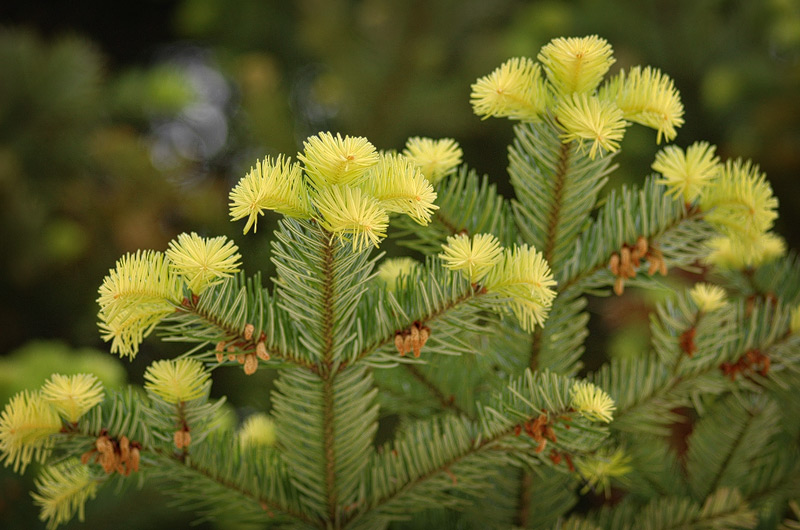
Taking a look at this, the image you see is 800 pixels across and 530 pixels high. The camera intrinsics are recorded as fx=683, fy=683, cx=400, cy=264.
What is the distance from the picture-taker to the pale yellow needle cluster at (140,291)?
57cm

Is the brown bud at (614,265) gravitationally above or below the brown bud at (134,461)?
above

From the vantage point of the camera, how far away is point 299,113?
98.3 inches

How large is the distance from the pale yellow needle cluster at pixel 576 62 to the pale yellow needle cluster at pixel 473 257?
20cm

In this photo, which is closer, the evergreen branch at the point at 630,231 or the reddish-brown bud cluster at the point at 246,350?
the reddish-brown bud cluster at the point at 246,350

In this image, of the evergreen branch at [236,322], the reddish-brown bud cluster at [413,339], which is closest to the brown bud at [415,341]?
the reddish-brown bud cluster at [413,339]

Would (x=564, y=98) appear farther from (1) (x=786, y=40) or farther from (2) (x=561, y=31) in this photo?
(2) (x=561, y=31)

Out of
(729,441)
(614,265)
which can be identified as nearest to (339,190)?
(614,265)

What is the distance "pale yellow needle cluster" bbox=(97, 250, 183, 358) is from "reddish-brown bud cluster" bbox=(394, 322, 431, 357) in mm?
201

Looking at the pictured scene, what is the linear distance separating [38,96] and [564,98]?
1811mm

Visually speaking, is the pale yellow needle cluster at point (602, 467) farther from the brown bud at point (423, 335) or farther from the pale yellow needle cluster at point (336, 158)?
the pale yellow needle cluster at point (336, 158)

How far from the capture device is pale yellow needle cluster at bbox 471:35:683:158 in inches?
25.8

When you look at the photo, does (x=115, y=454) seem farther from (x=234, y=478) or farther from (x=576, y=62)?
(x=576, y=62)

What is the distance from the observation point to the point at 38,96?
198 cm

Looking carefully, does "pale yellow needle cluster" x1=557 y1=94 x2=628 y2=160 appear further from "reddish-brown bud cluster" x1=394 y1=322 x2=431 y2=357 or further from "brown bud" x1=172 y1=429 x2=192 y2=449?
"brown bud" x1=172 y1=429 x2=192 y2=449
